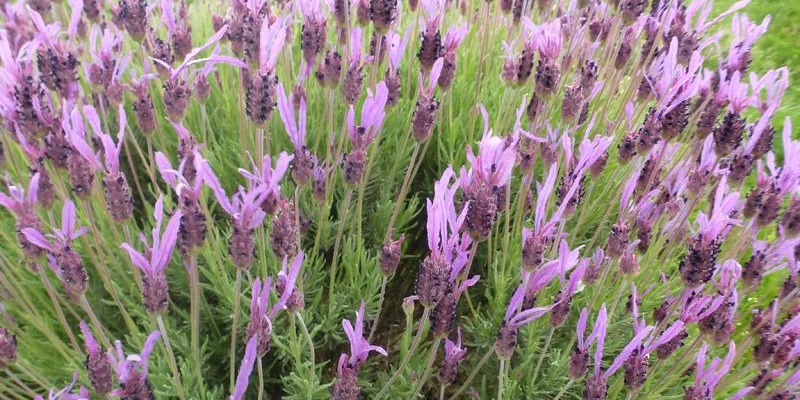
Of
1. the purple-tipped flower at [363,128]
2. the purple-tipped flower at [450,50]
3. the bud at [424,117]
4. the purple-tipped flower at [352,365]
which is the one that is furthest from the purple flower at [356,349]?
the purple-tipped flower at [450,50]

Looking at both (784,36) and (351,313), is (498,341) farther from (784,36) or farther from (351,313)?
(784,36)

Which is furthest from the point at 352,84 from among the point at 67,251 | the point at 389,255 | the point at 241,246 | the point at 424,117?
the point at 67,251

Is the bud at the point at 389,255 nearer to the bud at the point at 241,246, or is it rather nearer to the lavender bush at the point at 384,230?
the lavender bush at the point at 384,230

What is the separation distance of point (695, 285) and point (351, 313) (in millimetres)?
719

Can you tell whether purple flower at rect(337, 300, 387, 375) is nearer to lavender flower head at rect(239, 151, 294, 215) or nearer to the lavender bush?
the lavender bush

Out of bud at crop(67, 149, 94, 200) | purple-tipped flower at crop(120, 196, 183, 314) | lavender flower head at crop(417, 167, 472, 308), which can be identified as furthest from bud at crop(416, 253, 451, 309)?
bud at crop(67, 149, 94, 200)

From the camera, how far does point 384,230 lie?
1.57m

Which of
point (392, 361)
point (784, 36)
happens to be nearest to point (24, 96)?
point (392, 361)

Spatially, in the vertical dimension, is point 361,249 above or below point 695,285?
below

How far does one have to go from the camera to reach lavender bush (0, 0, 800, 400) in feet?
3.06

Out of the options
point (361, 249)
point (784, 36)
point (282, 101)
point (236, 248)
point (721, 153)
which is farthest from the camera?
point (784, 36)

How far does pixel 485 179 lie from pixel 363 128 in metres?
0.27

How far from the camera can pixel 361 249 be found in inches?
54.2

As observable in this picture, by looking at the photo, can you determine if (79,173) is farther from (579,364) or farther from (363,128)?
(579,364)
